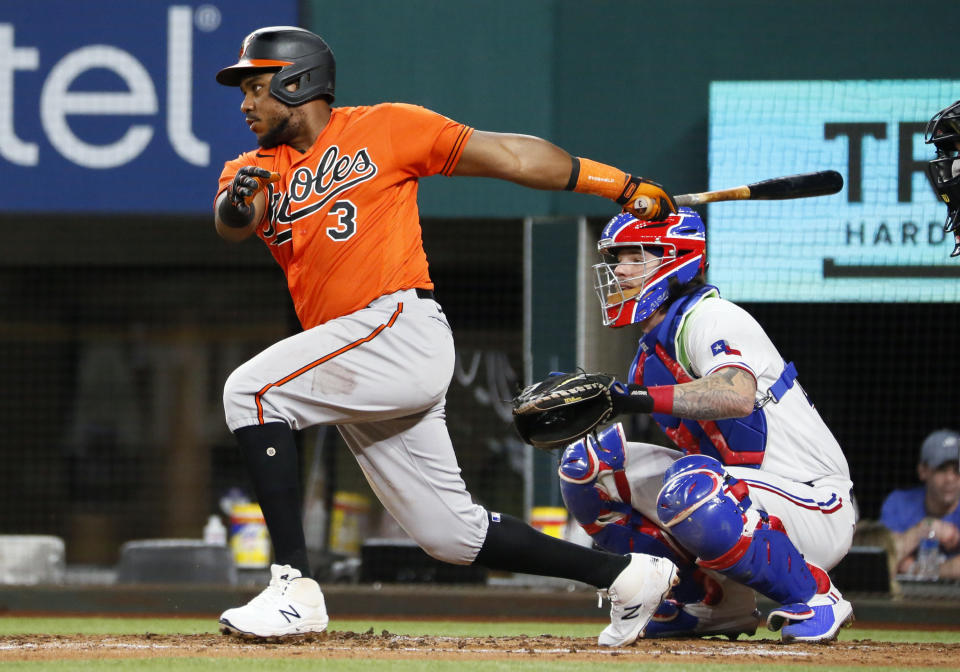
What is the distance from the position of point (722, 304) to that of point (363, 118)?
3.97ft

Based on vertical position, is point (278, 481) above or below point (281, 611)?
above

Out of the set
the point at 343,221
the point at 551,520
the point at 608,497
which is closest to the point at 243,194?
the point at 343,221

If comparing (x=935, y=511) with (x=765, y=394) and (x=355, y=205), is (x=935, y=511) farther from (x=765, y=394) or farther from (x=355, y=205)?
(x=355, y=205)

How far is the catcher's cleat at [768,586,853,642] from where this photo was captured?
3.72 meters

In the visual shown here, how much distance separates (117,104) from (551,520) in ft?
11.9

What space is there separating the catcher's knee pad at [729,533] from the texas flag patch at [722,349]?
0.32m

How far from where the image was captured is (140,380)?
1023 centimetres

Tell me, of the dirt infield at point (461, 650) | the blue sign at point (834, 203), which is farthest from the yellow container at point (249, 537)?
the dirt infield at point (461, 650)

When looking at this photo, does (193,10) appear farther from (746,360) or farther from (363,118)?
(746,360)

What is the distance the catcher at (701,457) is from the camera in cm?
357

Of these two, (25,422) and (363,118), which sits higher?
(363,118)

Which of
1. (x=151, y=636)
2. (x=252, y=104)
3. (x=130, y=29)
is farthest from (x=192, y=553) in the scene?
(x=252, y=104)

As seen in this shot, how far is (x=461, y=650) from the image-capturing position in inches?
134

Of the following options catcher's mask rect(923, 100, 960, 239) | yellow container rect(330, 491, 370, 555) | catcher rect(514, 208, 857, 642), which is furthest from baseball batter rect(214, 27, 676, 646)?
yellow container rect(330, 491, 370, 555)
